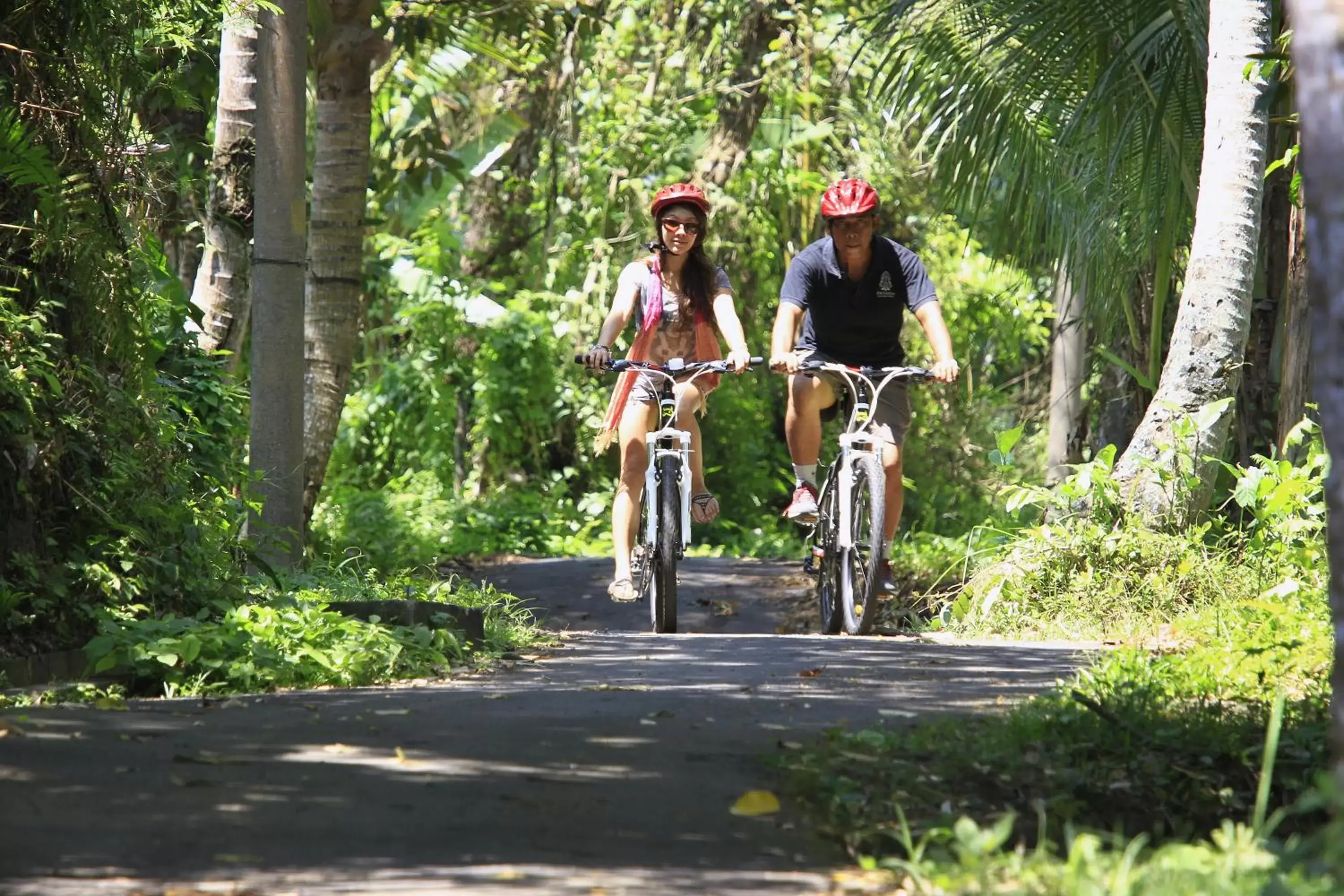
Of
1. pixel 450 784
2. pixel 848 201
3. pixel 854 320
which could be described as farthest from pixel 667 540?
pixel 450 784

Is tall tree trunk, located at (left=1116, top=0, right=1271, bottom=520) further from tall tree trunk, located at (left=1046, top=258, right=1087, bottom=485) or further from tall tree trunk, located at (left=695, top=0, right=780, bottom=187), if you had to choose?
tall tree trunk, located at (left=695, top=0, right=780, bottom=187)

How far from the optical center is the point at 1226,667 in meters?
5.52

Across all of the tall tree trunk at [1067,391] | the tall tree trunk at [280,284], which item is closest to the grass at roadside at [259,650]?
the tall tree trunk at [280,284]

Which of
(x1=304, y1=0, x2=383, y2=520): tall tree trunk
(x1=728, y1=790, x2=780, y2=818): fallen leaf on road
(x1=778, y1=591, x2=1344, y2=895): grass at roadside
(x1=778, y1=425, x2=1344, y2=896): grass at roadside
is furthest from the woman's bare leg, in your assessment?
(x1=728, y1=790, x2=780, y2=818): fallen leaf on road

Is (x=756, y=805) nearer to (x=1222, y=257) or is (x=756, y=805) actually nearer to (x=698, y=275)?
(x=698, y=275)

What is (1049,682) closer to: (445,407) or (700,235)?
(700,235)

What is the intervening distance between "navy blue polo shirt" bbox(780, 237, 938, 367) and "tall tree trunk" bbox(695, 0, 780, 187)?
410 inches

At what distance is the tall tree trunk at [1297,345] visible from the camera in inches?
350

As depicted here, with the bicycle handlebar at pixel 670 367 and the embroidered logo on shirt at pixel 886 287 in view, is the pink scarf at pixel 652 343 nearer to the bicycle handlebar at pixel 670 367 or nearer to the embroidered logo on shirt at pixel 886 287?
the bicycle handlebar at pixel 670 367

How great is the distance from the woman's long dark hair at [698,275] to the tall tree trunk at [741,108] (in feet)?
33.0

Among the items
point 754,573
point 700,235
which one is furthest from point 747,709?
point 754,573

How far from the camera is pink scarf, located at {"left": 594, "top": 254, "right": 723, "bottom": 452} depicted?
9086mm

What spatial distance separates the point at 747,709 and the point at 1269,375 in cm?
692

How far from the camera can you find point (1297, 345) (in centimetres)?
898
